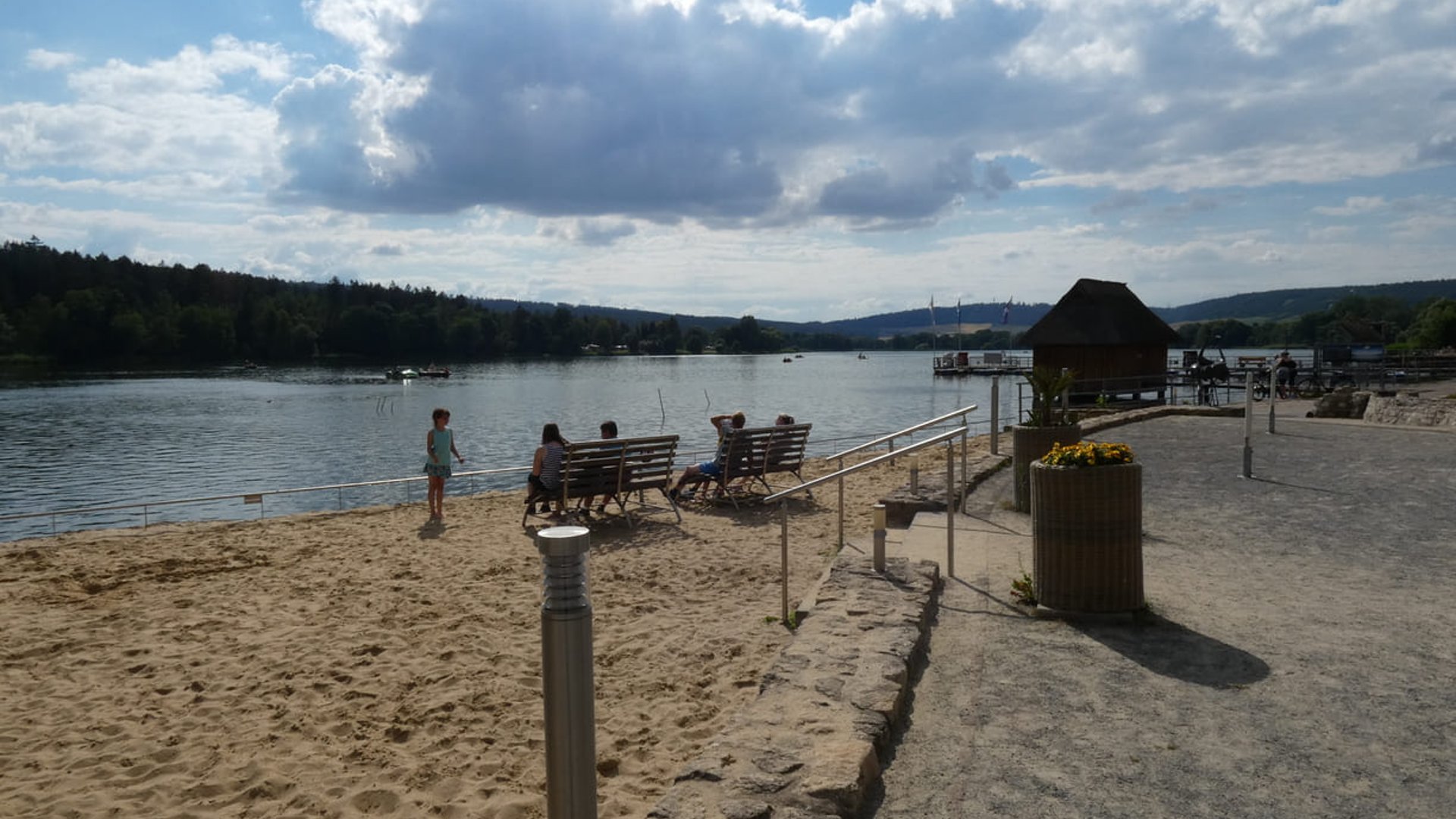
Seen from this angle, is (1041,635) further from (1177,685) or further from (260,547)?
(260,547)

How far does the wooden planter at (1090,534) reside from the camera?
209 inches

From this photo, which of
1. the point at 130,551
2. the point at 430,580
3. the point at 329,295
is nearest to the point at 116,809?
the point at 430,580

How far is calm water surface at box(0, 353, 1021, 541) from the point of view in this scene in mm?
22703

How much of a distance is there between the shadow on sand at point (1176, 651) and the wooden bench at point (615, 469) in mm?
5721

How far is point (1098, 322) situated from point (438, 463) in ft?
85.5

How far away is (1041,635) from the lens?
5195mm

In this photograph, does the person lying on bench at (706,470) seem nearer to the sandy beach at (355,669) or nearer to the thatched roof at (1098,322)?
the sandy beach at (355,669)

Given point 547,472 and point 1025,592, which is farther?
point 547,472

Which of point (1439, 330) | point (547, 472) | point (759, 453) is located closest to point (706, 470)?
point (759, 453)

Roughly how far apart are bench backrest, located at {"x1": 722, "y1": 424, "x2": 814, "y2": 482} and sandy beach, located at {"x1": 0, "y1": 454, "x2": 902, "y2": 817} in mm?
1818

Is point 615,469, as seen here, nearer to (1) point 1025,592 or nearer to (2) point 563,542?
(1) point 1025,592

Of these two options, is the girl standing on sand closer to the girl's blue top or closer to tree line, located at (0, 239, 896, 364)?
the girl's blue top

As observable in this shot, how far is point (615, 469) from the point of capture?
10.4 meters

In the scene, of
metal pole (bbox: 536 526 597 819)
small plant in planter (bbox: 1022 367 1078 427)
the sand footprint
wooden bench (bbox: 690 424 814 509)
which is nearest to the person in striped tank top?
wooden bench (bbox: 690 424 814 509)
